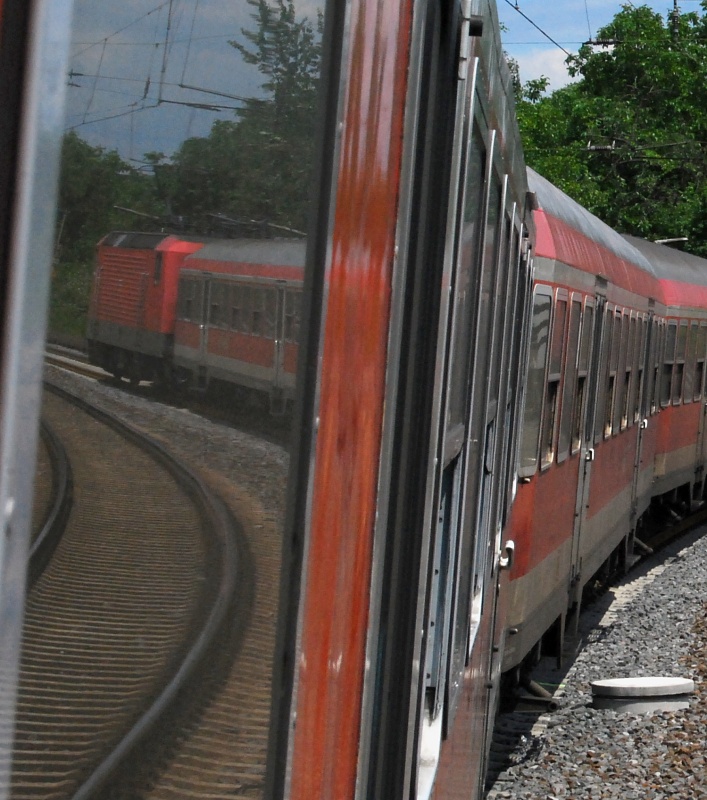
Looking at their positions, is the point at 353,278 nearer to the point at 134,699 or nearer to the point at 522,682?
the point at 134,699

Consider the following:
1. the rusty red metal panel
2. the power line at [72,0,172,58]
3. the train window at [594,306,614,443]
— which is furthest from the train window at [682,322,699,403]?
the power line at [72,0,172,58]

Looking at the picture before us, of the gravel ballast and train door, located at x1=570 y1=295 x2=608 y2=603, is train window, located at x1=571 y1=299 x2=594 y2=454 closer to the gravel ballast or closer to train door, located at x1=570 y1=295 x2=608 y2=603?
train door, located at x1=570 y1=295 x2=608 y2=603

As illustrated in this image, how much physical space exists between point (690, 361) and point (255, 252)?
1537cm

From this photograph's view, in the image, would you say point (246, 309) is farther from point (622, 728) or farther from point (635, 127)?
point (635, 127)

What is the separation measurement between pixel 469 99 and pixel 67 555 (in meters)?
1.35

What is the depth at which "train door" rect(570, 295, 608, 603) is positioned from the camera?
8000mm

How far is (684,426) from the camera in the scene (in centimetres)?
1612

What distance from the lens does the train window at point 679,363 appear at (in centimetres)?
1484

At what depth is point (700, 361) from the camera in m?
16.5

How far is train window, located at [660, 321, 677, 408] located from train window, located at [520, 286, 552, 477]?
24.4 feet

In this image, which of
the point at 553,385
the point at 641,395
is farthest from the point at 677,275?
the point at 553,385

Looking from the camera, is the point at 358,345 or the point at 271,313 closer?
the point at 271,313

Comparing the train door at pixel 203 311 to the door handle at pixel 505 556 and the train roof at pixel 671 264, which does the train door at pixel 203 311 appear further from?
the train roof at pixel 671 264

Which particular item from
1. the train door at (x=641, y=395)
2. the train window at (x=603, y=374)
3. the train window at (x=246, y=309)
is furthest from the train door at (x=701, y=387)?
the train window at (x=246, y=309)
